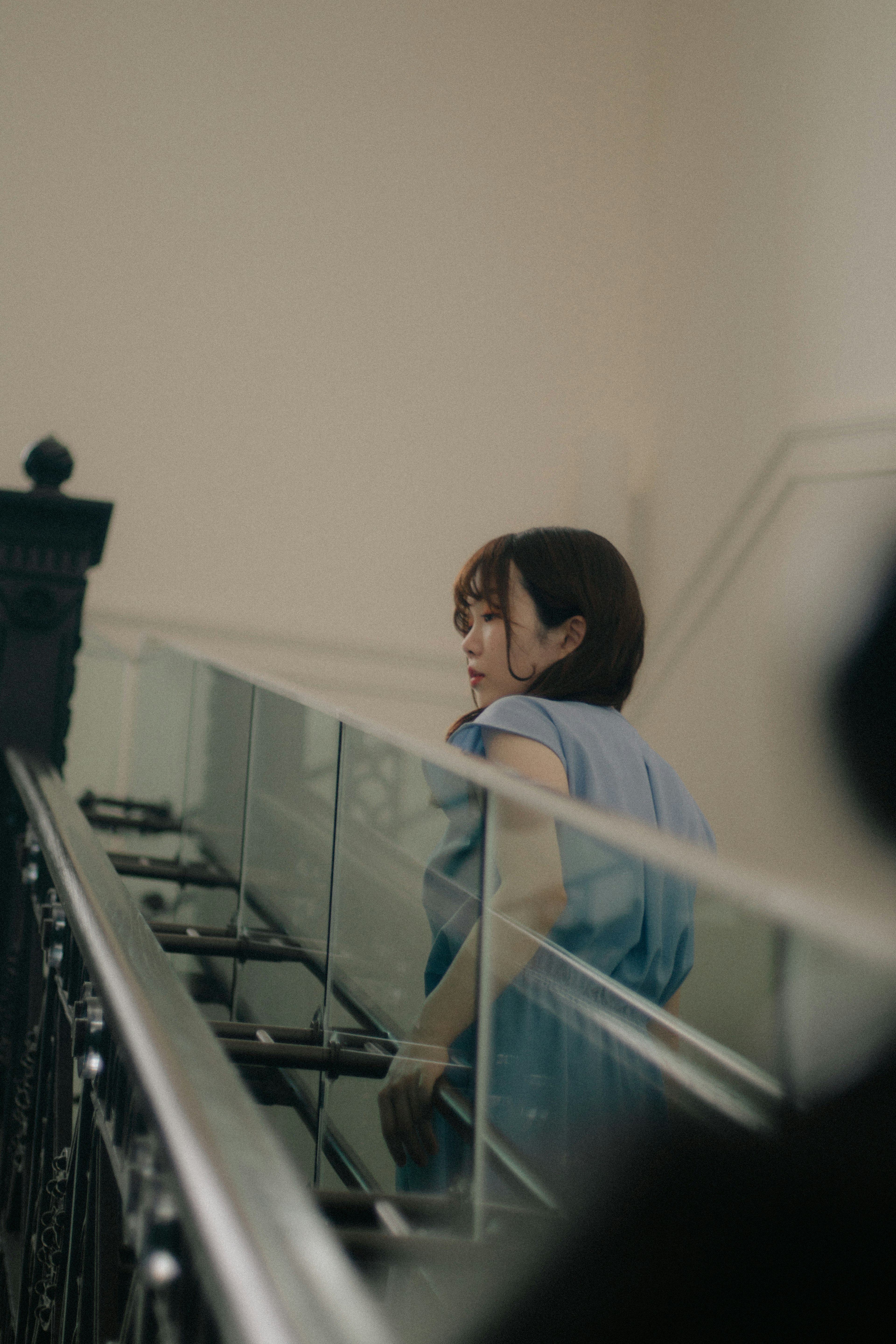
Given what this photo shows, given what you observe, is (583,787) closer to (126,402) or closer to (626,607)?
(626,607)

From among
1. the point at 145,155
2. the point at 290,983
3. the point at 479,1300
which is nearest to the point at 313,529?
the point at 145,155

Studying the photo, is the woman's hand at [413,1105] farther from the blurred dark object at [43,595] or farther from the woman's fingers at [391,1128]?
the blurred dark object at [43,595]

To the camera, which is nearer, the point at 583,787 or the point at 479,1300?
the point at 479,1300

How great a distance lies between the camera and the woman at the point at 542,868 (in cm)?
62

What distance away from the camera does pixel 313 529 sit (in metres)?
3.99

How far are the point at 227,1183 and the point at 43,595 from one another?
5.88ft

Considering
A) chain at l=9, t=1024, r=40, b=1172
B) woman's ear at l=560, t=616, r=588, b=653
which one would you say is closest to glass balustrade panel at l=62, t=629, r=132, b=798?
chain at l=9, t=1024, r=40, b=1172

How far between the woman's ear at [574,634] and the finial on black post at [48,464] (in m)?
1.28

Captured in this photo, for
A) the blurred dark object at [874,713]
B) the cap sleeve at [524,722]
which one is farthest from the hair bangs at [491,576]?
the blurred dark object at [874,713]

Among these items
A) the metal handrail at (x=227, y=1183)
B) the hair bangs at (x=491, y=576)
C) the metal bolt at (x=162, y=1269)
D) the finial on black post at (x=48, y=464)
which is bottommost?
the metal bolt at (x=162, y=1269)

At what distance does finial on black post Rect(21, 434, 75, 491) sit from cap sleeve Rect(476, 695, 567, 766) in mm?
1394

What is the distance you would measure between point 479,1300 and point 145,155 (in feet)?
13.3

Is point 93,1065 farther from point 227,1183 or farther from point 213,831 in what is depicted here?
point 213,831

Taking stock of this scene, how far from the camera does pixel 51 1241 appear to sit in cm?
126
